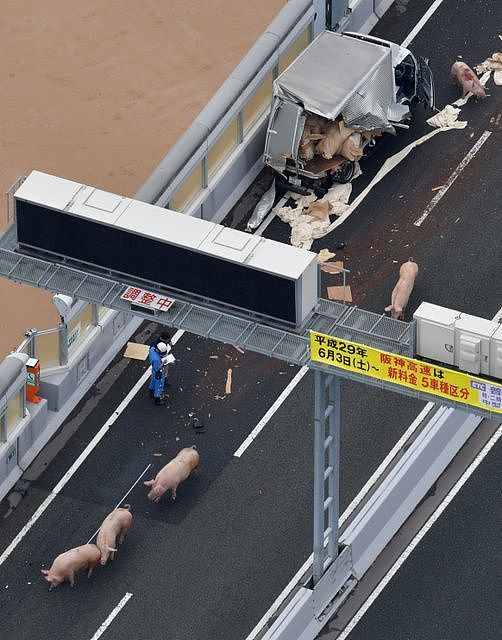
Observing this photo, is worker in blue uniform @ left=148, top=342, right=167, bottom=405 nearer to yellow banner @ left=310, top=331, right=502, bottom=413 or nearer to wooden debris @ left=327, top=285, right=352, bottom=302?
wooden debris @ left=327, top=285, right=352, bottom=302

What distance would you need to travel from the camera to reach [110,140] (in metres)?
75.6

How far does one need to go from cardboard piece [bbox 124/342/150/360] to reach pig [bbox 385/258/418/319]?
5605 mm

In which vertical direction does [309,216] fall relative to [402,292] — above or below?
above

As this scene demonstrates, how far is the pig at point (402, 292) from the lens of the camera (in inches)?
2729

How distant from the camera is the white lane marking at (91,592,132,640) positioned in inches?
2562

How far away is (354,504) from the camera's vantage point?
67.0 meters

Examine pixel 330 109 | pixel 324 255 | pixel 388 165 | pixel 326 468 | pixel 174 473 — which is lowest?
pixel 174 473

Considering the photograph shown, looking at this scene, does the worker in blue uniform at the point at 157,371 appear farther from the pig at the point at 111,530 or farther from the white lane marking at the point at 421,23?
the white lane marking at the point at 421,23

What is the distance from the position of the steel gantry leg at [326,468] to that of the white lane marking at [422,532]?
1.33 m

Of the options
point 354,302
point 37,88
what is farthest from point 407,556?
point 37,88

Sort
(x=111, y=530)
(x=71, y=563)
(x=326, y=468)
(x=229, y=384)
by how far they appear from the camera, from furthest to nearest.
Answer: (x=229, y=384)
(x=111, y=530)
(x=71, y=563)
(x=326, y=468)

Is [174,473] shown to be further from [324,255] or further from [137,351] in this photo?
[324,255]

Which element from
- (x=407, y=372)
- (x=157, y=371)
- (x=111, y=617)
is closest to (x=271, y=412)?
(x=157, y=371)

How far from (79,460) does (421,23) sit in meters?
16.1
